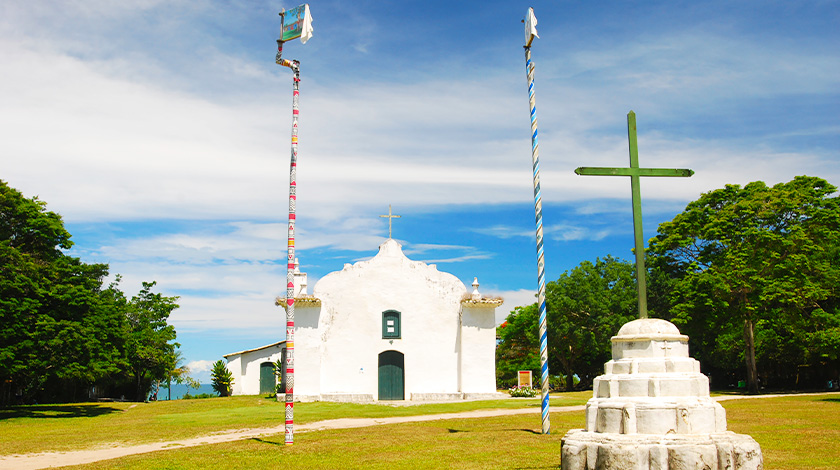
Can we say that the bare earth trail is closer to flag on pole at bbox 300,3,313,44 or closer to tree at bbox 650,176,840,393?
flag on pole at bbox 300,3,313,44

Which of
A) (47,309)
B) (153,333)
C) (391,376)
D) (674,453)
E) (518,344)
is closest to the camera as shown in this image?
(674,453)

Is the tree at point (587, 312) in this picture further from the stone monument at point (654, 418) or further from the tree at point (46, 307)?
the stone monument at point (654, 418)

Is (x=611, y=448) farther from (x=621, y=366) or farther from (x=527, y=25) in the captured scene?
(x=527, y=25)

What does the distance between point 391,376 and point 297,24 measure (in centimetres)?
1805

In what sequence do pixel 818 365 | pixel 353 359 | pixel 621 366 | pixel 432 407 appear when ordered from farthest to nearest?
1. pixel 818 365
2. pixel 353 359
3. pixel 432 407
4. pixel 621 366

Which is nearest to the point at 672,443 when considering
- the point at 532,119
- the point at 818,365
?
the point at 532,119

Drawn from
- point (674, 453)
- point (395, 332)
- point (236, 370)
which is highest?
point (395, 332)

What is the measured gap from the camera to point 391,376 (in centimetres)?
2853

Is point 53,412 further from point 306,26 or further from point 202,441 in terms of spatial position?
point 306,26

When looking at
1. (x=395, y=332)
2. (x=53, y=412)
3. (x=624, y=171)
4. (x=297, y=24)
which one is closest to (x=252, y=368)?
(x=53, y=412)

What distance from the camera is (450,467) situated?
398 inches

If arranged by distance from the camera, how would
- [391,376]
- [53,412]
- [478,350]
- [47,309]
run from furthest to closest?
[478,350]
[391,376]
[53,412]
[47,309]

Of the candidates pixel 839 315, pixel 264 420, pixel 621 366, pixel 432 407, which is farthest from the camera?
pixel 839 315

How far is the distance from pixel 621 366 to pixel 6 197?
77.9 ft
